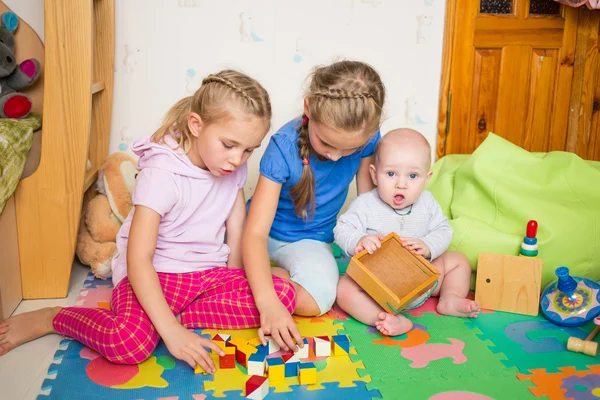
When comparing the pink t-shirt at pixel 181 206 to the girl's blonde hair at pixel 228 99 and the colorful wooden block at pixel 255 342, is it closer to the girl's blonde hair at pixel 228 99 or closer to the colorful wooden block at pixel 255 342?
the girl's blonde hair at pixel 228 99

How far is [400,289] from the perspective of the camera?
154cm

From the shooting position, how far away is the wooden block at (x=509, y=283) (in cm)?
165

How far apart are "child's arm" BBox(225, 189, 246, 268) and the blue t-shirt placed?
0.43 ft

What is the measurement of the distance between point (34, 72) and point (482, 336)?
1451 mm

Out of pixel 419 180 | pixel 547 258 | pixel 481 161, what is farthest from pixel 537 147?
pixel 419 180

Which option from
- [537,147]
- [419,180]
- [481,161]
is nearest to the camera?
[419,180]

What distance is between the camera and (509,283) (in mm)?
1669

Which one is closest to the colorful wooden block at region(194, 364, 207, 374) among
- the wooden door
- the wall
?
the wall

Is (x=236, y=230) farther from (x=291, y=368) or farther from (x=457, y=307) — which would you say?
(x=457, y=307)

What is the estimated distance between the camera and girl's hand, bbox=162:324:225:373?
1299mm

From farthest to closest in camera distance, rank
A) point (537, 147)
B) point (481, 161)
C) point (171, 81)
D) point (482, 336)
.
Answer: point (537, 147)
point (171, 81)
point (481, 161)
point (482, 336)

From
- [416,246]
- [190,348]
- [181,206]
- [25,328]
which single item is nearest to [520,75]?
[416,246]

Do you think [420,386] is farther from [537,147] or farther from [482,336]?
[537,147]

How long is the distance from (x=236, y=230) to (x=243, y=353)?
42 cm
